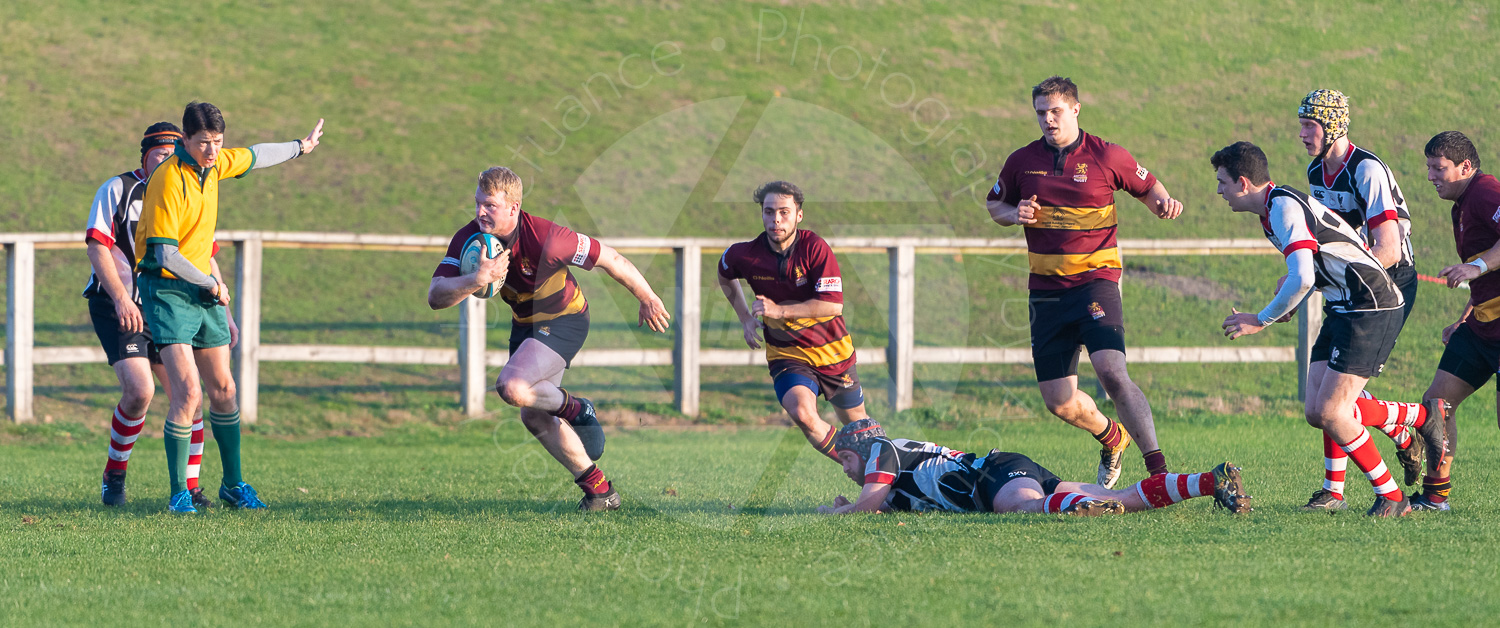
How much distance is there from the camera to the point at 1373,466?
229 inches

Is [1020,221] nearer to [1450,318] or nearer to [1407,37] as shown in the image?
[1450,318]

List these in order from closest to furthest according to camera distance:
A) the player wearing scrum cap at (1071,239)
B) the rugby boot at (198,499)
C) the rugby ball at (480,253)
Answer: the rugby ball at (480,253) → the player wearing scrum cap at (1071,239) → the rugby boot at (198,499)

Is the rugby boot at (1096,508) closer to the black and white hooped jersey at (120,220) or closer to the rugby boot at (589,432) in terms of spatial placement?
the rugby boot at (589,432)

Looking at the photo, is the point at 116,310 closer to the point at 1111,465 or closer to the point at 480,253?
the point at 480,253

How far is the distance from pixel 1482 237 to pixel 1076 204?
78.9 inches

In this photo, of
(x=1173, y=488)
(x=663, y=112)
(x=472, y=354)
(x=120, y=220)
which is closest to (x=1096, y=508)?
(x=1173, y=488)

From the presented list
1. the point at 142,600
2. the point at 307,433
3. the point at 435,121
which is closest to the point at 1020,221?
the point at 142,600

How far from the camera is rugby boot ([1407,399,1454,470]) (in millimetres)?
6066

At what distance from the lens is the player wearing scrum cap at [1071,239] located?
6.60m

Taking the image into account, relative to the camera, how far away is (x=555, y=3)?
28422mm

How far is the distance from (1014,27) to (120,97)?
704 inches

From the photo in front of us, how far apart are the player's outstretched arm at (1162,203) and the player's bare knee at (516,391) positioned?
3409 mm

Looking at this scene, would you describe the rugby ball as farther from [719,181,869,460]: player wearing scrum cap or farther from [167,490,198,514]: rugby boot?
[167,490,198,514]: rugby boot

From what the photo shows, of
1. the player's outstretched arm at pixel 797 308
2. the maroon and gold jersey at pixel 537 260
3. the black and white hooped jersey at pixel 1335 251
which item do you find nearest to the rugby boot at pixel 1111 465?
the black and white hooped jersey at pixel 1335 251
